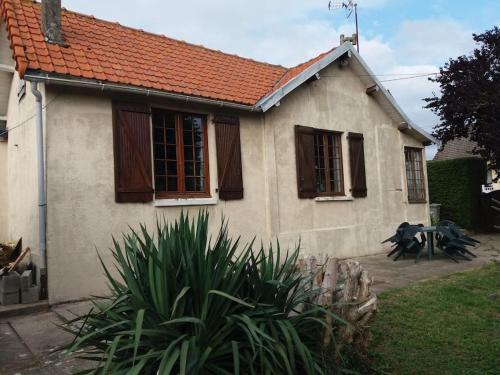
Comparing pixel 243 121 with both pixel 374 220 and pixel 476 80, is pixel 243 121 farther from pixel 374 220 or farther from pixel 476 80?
pixel 476 80

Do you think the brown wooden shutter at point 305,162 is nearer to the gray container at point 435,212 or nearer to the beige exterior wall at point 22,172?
the beige exterior wall at point 22,172

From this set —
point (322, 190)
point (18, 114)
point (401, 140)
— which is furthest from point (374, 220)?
point (18, 114)

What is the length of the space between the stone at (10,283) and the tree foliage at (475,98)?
1252cm

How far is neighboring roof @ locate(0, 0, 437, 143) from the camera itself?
20.9ft

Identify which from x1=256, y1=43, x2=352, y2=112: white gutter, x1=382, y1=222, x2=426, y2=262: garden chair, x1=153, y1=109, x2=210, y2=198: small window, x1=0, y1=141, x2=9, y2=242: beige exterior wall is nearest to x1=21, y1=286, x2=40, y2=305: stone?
x1=153, y1=109, x2=210, y2=198: small window

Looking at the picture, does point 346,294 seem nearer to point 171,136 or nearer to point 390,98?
point 171,136

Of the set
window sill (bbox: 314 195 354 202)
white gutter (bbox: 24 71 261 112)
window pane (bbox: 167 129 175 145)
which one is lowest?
window sill (bbox: 314 195 354 202)

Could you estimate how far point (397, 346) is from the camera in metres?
3.95

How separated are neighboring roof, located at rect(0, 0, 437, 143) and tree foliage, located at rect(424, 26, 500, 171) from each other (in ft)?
12.8

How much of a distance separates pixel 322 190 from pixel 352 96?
2754 mm

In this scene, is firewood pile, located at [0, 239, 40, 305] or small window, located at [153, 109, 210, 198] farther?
small window, located at [153, 109, 210, 198]

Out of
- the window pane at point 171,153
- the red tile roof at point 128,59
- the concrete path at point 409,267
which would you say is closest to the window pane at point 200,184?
the window pane at point 171,153

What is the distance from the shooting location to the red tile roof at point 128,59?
638cm

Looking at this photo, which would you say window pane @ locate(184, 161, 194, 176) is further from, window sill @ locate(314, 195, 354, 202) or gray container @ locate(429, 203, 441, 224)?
gray container @ locate(429, 203, 441, 224)
